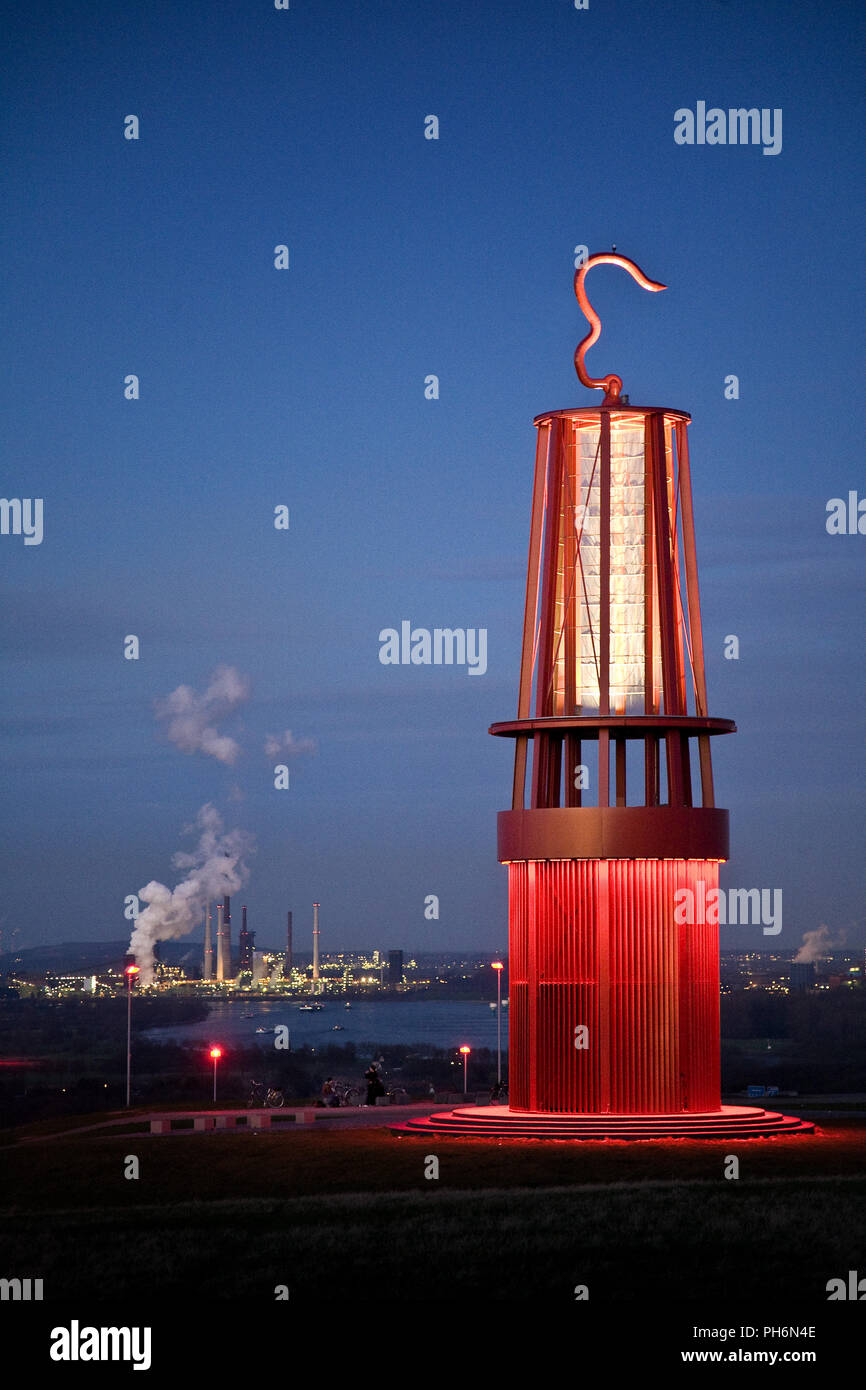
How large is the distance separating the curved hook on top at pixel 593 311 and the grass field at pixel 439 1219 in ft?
47.5

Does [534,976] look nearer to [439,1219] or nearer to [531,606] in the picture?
[531,606]

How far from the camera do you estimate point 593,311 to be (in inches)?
1566

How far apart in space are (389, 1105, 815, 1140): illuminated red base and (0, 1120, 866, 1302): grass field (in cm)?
79

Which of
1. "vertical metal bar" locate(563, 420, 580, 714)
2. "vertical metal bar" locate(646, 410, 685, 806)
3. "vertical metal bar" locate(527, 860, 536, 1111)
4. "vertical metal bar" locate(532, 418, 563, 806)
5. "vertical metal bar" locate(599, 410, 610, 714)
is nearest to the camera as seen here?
"vertical metal bar" locate(527, 860, 536, 1111)

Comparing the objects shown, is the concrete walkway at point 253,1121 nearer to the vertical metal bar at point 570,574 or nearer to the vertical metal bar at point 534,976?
the vertical metal bar at point 534,976

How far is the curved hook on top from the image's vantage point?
39.1 m

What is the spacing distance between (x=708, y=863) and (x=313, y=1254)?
51.3 feet

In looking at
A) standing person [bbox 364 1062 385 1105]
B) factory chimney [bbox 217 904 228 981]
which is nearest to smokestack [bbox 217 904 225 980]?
factory chimney [bbox 217 904 228 981]

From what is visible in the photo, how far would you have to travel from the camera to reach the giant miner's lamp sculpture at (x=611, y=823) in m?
Result: 36.3

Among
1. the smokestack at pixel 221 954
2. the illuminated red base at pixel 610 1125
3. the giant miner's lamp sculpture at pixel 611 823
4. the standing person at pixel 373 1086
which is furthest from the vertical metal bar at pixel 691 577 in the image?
the smokestack at pixel 221 954

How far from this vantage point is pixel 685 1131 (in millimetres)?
35062

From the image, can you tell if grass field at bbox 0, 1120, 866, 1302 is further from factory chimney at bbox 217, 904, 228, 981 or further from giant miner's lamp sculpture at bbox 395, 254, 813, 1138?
factory chimney at bbox 217, 904, 228, 981
